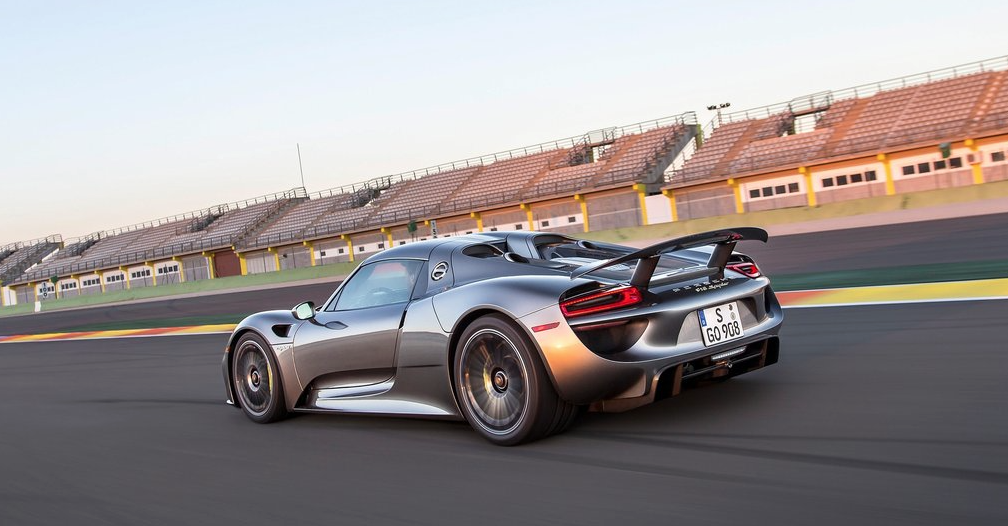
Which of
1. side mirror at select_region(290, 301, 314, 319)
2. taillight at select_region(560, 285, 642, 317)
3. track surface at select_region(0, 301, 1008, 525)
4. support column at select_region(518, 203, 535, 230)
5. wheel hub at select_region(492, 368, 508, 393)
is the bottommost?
track surface at select_region(0, 301, 1008, 525)

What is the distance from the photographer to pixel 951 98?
41.1 metres

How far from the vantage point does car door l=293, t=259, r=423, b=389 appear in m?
4.98

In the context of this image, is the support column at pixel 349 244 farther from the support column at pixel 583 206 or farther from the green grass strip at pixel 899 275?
the green grass strip at pixel 899 275

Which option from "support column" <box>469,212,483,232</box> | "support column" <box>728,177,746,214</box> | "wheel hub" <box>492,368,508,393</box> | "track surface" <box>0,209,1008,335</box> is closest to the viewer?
"wheel hub" <box>492,368,508,393</box>

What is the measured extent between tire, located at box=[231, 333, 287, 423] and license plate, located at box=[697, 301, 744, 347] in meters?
2.89

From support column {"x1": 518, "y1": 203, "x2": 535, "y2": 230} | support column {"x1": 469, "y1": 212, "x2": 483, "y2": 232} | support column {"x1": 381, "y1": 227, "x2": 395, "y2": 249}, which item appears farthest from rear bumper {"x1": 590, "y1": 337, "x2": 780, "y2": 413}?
support column {"x1": 381, "y1": 227, "x2": 395, "y2": 249}

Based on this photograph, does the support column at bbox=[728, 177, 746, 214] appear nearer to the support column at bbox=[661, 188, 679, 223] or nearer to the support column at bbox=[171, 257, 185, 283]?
the support column at bbox=[661, 188, 679, 223]

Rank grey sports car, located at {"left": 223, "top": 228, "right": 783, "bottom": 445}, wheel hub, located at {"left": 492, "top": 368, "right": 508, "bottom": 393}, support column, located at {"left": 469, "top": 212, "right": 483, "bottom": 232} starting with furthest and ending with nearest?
support column, located at {"left": 469, "top": 212, "right": 483, "bottom": 232} → wheel hub, located at {"left": 492, "top": 368, "right": 508, "bottom": 393} → grey sports car, located at {"left": 223, "top": 228, "right": 783, "bottom": 445}

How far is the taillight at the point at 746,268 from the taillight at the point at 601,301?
94cm

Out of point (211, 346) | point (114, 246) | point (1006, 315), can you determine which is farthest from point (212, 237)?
point (1006, 315)

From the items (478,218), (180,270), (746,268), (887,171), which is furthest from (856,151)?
(180,270)

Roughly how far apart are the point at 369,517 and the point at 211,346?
8.30 m

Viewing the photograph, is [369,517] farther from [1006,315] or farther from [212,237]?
[212,237]

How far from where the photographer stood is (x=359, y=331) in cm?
514
